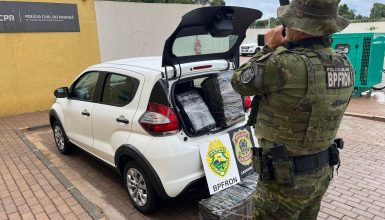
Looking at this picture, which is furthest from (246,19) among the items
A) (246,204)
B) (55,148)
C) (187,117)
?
(55,148)

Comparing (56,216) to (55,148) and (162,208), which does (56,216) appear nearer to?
(162,208)

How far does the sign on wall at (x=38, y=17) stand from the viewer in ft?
24.8

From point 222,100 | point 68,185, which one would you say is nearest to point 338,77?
point 222,100

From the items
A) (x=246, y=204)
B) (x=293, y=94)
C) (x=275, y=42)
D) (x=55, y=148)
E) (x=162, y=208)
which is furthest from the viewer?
(x=55, y=148)

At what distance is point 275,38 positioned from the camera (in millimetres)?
2104

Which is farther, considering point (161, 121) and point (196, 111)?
point (196, 111)

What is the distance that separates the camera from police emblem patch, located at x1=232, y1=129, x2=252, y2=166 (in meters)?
3.48

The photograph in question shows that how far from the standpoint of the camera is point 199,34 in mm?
3225

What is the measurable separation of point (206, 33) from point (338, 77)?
1.58m

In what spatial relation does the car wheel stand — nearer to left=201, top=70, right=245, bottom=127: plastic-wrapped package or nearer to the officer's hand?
left=201, top=70, right=245, bottom=127: plastic-wrapped package

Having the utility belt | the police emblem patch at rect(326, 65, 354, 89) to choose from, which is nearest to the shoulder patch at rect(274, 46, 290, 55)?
the police emblem patch at rect(326, 65, 354, 89)

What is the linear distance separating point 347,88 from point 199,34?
5.28 ft

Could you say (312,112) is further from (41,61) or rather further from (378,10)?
(378,10)

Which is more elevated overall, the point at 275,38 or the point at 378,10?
the point at 378,10
